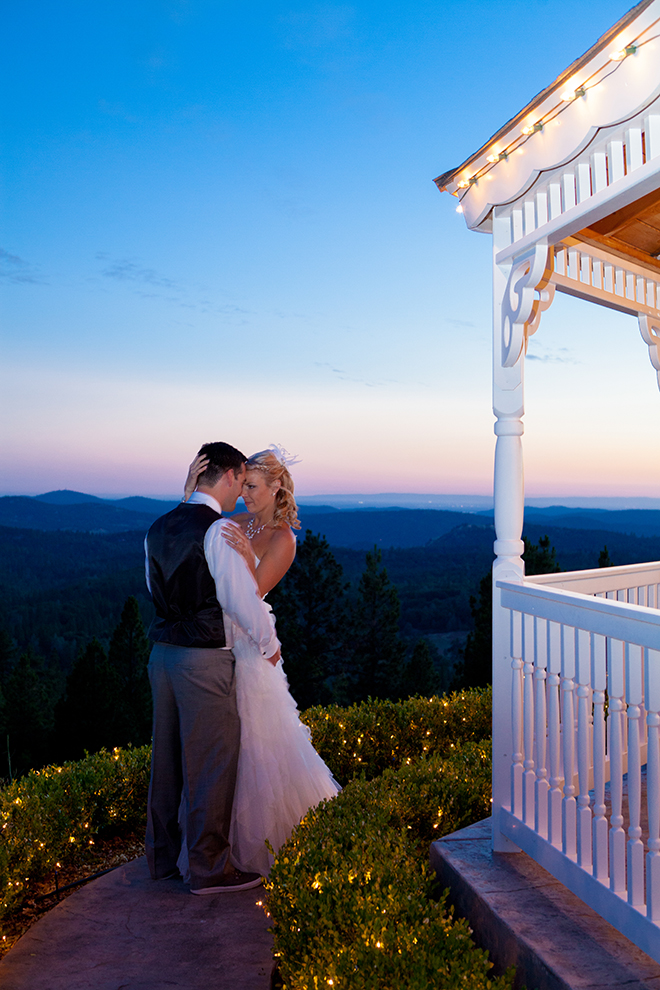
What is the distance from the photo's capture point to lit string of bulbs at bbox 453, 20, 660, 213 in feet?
7.45

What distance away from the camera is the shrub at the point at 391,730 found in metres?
5.29

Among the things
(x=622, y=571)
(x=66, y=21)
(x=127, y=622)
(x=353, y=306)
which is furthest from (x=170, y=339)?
(x=622, y=571)

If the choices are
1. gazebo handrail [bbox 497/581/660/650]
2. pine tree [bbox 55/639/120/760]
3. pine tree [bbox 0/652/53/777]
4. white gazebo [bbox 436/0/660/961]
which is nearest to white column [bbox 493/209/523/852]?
white gazebo [bbox 436/0/660/961]

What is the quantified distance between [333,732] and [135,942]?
2.50m

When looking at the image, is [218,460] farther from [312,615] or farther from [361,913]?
[312,615]

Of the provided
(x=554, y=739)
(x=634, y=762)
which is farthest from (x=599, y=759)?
(x=554, y=739)

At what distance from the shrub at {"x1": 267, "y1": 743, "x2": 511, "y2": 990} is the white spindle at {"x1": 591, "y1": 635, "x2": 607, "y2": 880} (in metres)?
0.58

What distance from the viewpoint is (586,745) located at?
2.68m

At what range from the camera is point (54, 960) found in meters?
2.87

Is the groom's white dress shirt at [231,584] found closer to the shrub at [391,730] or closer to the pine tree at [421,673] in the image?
the shrub at [391,730]

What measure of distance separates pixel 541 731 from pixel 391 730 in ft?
9.21

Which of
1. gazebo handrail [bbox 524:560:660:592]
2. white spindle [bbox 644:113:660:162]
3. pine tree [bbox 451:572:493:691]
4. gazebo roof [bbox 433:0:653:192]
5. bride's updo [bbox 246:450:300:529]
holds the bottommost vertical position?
pine tree [bbox 451:572:493:691]

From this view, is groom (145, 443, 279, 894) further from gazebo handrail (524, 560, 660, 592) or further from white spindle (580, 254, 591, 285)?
white spindle (580, 254, 591, 285)

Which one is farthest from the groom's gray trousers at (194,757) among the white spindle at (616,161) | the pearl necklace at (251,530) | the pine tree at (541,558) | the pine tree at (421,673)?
the pine tree at (421,673)
